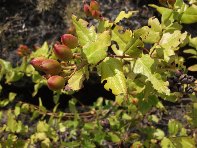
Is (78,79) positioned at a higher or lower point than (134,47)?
lower

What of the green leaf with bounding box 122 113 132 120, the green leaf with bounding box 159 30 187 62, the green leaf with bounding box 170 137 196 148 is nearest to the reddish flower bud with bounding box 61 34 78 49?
the green leaf with bounding box 159 30 187 62

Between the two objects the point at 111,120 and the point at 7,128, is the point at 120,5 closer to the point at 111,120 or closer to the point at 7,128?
the point at 111,120

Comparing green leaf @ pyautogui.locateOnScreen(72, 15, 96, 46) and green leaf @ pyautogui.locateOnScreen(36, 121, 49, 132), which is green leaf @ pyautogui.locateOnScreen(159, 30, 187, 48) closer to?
green leaf @ pyautogui.locateOnScreen(72, 15, 96, 46)

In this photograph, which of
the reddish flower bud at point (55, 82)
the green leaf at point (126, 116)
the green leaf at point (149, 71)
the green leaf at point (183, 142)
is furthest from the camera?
the green leaf at point (126, 116)

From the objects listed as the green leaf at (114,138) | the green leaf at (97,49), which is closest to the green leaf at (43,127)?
the green leaf at (114,138)

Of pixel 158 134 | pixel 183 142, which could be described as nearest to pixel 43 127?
pixel 158 134

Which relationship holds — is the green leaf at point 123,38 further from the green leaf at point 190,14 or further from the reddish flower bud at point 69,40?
the green leaf at point 190,14

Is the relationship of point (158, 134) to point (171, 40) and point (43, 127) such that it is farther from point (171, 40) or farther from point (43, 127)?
point (171, 40)
